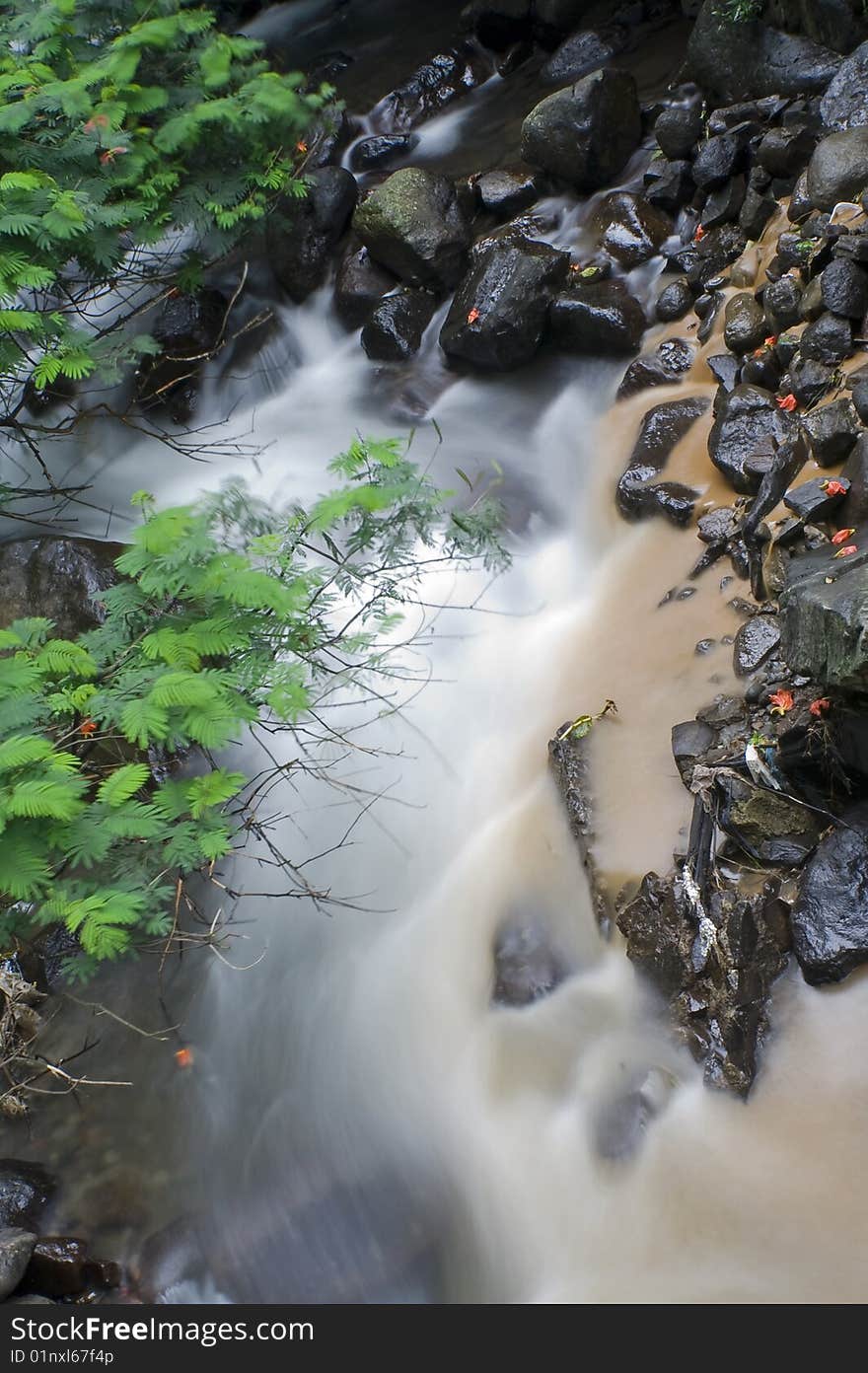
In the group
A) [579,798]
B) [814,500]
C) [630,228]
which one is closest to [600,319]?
[630,228]

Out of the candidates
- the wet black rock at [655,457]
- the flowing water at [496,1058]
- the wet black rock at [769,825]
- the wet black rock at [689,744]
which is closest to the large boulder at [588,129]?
the flowing water at [496,1058]

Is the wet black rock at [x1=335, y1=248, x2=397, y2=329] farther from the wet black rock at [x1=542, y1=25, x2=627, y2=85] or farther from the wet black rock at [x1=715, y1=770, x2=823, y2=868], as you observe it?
the wet black rock at [x1=715, y1=770, x2=823, y2=868]

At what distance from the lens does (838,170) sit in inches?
256

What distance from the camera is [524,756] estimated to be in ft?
19.1

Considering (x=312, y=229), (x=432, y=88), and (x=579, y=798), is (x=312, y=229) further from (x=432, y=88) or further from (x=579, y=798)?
(x=579, y=798)

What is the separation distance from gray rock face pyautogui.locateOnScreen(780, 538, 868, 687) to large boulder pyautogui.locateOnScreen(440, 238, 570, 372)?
4.12 meters

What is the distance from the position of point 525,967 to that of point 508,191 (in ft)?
23.2

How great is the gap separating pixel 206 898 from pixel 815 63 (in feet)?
25.3

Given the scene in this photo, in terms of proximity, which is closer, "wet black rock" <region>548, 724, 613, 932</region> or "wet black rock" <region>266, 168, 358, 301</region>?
"wet black rock" <region>548, 724, 613, 932</region>

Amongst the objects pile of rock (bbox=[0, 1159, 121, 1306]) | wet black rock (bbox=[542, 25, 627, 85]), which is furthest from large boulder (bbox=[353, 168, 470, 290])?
pile of rock (bbox=[0, 1159, 121, 1306])

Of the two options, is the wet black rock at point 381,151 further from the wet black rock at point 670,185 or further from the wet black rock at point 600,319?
the wet black rock at point 600,319

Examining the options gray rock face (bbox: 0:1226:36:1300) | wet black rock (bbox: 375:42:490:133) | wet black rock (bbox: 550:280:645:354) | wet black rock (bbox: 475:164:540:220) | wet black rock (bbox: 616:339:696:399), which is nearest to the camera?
gray rock face (bbox: 0:1226:36:1300)

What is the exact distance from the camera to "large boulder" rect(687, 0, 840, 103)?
7.65 meters
